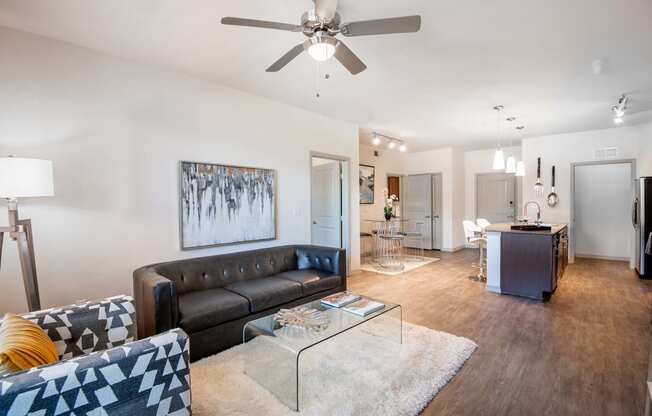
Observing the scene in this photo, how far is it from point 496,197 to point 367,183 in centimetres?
340

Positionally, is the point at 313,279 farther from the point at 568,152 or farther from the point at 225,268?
the point at 568,152

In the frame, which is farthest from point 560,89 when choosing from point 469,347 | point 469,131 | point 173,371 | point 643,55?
point 173,371

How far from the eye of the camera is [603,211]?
6.35 meters

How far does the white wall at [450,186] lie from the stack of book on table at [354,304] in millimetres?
5479

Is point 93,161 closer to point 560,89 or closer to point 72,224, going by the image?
point 72,224

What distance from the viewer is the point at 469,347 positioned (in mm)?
2625

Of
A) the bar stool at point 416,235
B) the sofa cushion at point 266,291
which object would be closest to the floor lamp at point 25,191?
the sofa cushion at point 266,291

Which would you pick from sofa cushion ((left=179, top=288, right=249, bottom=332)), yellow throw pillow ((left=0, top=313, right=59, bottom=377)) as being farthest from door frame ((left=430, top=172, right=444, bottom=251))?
yellow throw pillow ((left=0, top=313, right=59, bottom=377))

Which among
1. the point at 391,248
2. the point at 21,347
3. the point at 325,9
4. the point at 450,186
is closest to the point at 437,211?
the point at 450,186

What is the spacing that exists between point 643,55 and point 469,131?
2994 mm

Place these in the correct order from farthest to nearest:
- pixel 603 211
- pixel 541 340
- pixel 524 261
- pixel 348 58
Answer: pixel 603 211
pixel 524 261
pixel 541 340
pixel 348 58

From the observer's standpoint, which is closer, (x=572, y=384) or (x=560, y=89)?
(x=572, y=384)

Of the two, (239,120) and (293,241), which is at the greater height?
(239,120)

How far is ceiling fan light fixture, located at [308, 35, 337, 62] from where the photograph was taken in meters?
1.94
